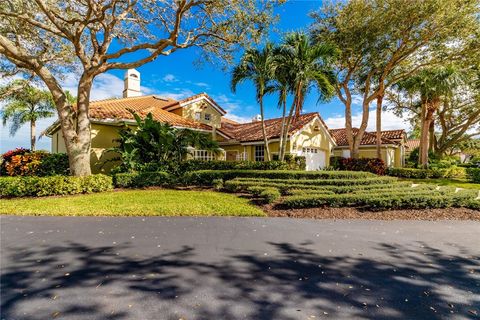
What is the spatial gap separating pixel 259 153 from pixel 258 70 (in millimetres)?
6461

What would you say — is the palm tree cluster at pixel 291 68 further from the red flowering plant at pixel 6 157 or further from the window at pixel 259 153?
the red flowering plant at pixel 6 157

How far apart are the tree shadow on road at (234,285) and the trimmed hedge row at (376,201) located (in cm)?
370

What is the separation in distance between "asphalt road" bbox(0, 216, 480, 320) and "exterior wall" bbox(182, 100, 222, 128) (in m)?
14.9

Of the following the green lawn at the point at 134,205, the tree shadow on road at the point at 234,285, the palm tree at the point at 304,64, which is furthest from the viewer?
the palm tree at the point at 304,64

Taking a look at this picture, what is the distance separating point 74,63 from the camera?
1459 centimetres

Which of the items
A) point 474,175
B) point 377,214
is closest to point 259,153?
point 377,214

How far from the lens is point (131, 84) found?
24188 mm

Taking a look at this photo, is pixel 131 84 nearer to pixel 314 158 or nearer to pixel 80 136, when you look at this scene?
pixel 80 136

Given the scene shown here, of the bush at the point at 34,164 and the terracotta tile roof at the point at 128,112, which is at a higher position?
the terracotta tile roof at the point at 128,112

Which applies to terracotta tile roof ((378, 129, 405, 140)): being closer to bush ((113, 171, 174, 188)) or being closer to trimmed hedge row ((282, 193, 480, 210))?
trimmed hedge row ((282, 193, 480, 210))

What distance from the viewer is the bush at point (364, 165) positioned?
774 inches

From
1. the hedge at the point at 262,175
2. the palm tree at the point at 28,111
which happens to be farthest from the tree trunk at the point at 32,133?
the hedge at the point at 262,175

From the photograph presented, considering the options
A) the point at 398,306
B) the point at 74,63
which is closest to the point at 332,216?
the point at 398,306

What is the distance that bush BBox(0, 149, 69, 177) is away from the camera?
12.4m
